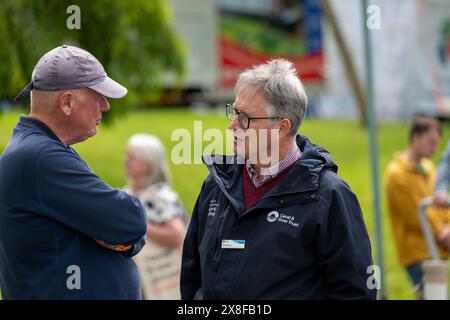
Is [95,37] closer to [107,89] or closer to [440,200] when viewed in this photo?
→ [440,200]

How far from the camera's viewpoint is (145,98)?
11.8 m

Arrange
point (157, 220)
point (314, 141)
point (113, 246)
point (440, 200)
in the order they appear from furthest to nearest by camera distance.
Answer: point (314, 141) < point (440, 200) < point (157, 220) < point (113, 246)

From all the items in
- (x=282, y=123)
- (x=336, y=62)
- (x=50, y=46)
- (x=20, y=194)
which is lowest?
(x=20, y=194)

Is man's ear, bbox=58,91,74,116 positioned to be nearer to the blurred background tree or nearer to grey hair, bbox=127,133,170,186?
grey hair, bbox=127,133,170,186

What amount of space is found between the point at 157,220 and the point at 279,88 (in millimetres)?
2496

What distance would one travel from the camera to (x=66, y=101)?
329 centimetres

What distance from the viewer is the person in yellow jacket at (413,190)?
701cm

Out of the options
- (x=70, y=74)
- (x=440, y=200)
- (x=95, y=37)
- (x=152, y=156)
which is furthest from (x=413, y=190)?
(x=70, y=74)

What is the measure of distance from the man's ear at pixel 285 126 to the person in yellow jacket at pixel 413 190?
3.89 m

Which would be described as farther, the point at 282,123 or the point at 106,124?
the point at 106,124

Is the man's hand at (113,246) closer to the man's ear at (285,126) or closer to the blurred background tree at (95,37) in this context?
the man's ear at (285,126)

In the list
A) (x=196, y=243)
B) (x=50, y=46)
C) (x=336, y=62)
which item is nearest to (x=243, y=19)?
(x=336, y=62)
